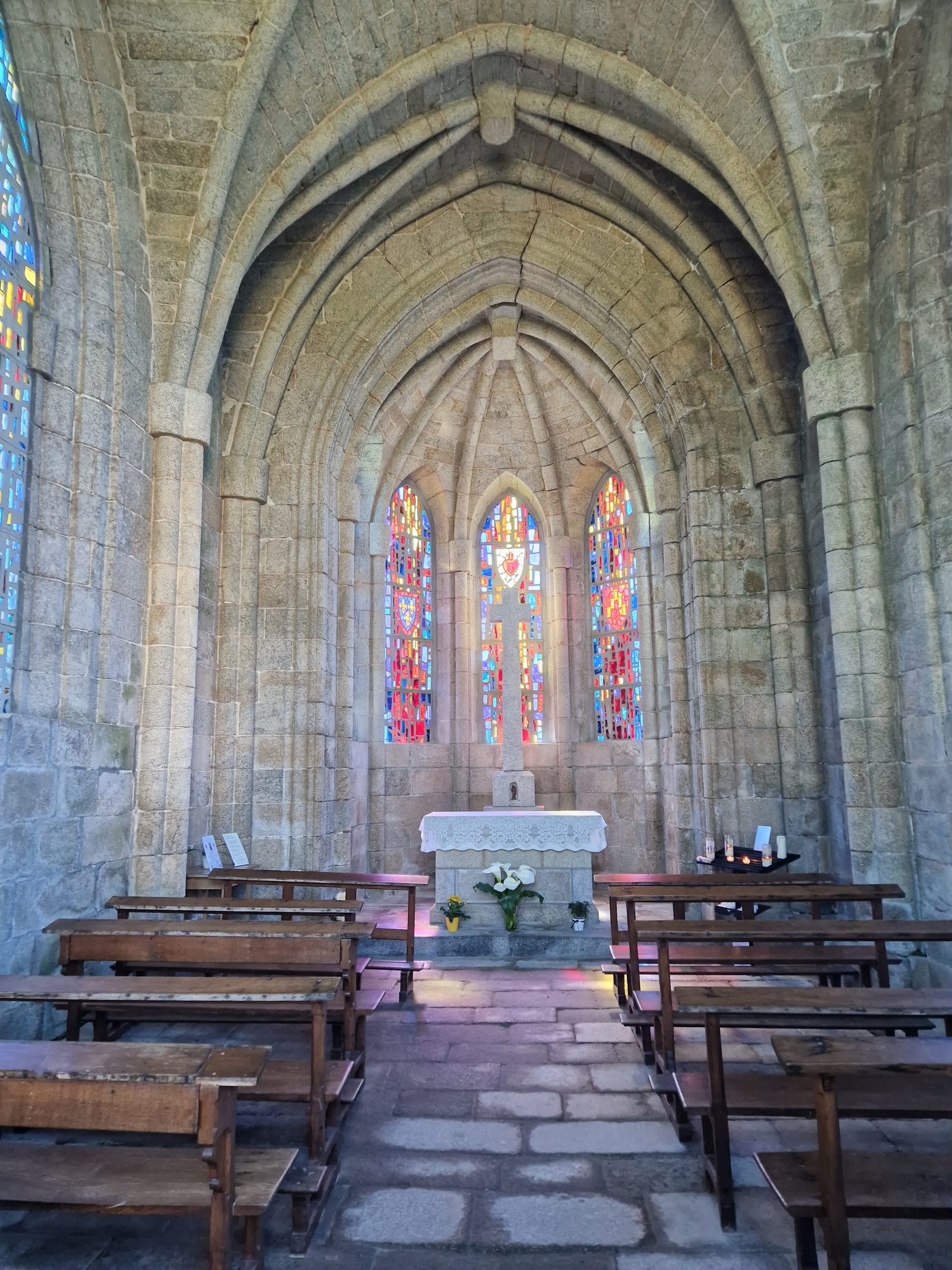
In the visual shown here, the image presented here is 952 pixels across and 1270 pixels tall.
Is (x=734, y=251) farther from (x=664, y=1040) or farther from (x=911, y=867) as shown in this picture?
(x=664, y=1040)

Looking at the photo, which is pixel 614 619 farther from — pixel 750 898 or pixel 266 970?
pixel 266 970

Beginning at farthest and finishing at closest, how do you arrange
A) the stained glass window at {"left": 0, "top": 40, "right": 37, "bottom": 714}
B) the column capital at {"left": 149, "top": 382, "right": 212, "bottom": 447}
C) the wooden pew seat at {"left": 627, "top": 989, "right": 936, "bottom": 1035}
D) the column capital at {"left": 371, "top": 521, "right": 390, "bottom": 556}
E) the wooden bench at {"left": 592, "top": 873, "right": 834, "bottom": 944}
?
the column capital at {"left": 371, "top": 521, "right": 390, "bottom": 556} < the column capital at {"left": 149, "top": 382, "right": 212, "bottom": 447} < the wooden bench at {"left": 592, "top": 873, "right": 834, "bottom": 944} < the stained glass window at {"left": 0, "top": 40, "right": 37, "bottom": 714} < the wooden pew seat at {"left": 627, "top": 989, "right": 936, "bottom": 1035}

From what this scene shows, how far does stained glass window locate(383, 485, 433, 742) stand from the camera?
12.0 m

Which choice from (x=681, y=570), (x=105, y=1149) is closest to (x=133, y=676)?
(x=105, y=1149)

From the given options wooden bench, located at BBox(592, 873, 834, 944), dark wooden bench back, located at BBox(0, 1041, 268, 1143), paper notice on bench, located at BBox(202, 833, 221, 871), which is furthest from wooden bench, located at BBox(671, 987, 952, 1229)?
paper notice on bench, located at BBox(202, 833, 221, 871)

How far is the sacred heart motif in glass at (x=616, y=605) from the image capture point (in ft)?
39.2

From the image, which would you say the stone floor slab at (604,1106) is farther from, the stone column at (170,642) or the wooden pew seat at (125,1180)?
the stone column at (170,642)

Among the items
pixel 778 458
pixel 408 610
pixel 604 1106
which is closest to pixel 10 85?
pixel 778 458

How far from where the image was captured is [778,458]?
26.7ft

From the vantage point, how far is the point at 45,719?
5363mm

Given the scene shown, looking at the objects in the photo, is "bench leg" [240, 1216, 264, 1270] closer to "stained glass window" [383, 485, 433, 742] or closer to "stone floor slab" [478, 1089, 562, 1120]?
"stone floor slab" [478, 1089, 562, 1120]

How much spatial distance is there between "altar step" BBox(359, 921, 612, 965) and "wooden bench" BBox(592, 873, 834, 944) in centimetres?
74

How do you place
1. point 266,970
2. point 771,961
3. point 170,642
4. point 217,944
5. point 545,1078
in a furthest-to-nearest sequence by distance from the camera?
point 170,642 < point 266,970 < point 771,961 < point 545,1078 < point 217,944

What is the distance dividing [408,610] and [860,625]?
23.7 feet
